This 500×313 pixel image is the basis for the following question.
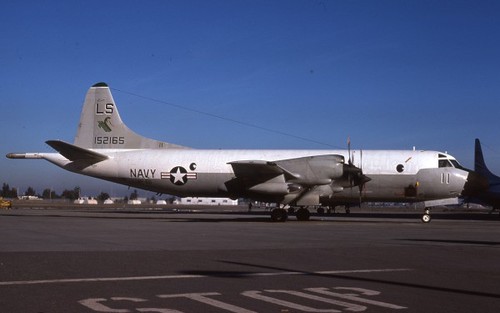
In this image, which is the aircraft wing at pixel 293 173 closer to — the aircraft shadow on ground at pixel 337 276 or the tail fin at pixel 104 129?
the tail fin at pixel 104 129

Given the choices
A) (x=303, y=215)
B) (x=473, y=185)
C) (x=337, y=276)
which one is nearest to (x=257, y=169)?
(x=303, y=215)

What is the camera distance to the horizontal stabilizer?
117ft

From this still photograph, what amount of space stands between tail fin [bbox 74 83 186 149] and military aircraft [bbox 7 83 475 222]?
7cm

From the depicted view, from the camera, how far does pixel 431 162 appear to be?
35.7m

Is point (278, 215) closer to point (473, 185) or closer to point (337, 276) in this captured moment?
point (473, 185)

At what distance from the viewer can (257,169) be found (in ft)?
113

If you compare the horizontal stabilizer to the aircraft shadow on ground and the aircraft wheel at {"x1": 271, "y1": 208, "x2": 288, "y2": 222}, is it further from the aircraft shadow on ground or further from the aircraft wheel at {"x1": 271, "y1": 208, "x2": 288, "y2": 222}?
the aircraft shadow on ground

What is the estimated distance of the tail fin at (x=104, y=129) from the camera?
131ft

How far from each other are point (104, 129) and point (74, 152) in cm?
326

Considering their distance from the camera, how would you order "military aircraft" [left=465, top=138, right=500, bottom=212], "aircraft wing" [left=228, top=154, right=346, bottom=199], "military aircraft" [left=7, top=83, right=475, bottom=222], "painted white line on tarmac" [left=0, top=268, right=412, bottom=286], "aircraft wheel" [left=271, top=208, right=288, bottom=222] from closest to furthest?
1. "painted white line on tarmac" [left=0, top=268, right=412, bottom=286]
2. "aircraft wing" [left=228, top=154, right=346, bottom=199]
3. "military aircraft" [left=7, top=83, right=475, bottom=222]
4. "aircraft wheel" [left=271, top=208, right=288, bottom=222]
5. "military aircraft" [left=465, top=138, right=500, bottom=212]

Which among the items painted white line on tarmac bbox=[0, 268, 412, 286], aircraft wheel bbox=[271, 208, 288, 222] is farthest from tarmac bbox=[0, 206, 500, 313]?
aircraft wheel bbox=[271, 208, 288, 222]

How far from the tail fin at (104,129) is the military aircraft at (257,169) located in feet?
0.23

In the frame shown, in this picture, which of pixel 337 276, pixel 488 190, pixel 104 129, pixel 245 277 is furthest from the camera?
pixel 488 190

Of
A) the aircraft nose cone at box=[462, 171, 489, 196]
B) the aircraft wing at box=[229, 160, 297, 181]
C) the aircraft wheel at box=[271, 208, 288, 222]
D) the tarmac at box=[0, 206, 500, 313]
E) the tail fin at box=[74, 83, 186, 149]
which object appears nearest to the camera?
the tarmac at box=[0, 206, 500, 313]
